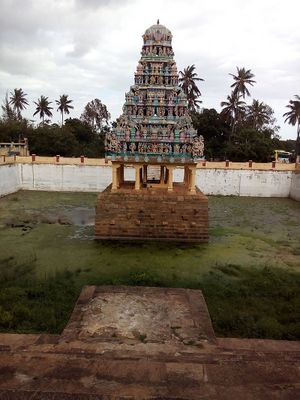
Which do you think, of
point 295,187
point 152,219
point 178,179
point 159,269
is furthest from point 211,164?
point 159,269

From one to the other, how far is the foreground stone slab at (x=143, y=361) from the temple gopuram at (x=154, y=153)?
6058 millimetres

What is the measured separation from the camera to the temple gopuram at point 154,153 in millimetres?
12766

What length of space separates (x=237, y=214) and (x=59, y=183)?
12.5m

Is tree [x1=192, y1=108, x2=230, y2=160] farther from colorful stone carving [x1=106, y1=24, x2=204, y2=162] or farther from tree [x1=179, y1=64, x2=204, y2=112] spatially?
colorful stone carving [x1=106, y1=24, x2=204, y2=162]

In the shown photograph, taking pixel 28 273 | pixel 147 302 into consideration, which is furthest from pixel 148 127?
pixel 147 302

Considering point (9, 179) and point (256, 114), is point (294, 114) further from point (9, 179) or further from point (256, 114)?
point (9, 179)

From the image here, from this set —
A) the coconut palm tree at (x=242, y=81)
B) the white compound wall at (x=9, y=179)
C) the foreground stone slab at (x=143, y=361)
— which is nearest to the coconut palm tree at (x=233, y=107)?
the coconut palm tree at (x=242, y=81)

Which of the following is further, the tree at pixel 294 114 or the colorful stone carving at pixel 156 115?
the tree at pixel 294 114

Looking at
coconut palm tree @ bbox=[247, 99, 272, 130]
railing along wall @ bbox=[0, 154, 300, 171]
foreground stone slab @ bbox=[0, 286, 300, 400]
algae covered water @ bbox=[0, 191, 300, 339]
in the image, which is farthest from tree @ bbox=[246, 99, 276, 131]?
foreground stone slab @ bbox=[0, 286, 300, 400]

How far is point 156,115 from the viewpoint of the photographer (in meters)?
13.6

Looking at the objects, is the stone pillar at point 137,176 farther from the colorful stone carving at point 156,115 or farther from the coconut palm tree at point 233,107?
the coconut palm tree at point 233,107

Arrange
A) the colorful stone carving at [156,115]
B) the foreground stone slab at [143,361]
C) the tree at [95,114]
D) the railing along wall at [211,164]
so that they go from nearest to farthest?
the foreground stone slab at [143,361]
the colorful stone carving at [156,115]
the railing along wall at [211,164]
the tree at [95,114]

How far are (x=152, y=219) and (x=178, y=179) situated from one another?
1169cm

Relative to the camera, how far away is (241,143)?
103 ft
